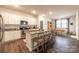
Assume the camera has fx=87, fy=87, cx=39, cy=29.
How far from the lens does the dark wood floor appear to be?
1809mm

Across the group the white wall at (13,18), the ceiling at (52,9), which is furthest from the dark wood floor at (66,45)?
the white wall at (13,18)

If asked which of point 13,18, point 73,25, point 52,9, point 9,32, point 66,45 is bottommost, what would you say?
point 66,45

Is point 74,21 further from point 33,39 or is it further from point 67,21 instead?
point 33,39

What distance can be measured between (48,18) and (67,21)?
451 mm

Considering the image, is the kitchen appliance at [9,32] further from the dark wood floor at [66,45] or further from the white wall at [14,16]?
the dark wood floor at [66,45]

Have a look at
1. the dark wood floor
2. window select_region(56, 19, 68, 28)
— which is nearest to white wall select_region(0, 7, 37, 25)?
window select_region(56, 19, 68, 28)

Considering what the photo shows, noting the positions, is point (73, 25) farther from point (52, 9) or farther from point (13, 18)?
point (13, 18)

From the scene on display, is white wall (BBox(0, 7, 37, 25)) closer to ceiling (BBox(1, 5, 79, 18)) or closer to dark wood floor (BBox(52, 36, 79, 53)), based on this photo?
ceiling (BBox(1, 5, 79, 18))

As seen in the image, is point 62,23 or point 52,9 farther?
point 62,23

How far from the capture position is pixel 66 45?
188cm

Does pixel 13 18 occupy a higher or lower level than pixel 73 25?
higher

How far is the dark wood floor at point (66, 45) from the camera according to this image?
1.81 meters

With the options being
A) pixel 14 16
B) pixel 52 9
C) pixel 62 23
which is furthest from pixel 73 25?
pixel 14 16
